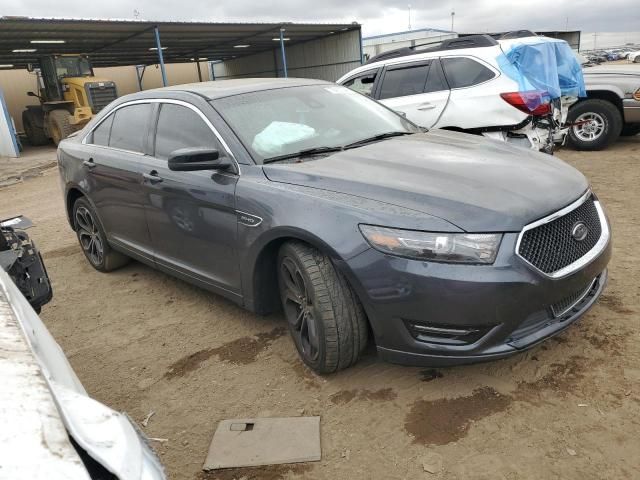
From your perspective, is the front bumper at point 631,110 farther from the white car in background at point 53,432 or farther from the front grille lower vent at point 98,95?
the front grille lower vent at point 98,95

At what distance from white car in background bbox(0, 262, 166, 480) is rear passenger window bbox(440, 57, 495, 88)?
6.25 m

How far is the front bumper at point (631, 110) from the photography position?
7.85 m

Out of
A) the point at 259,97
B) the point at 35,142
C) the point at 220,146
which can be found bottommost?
the point at 35,142

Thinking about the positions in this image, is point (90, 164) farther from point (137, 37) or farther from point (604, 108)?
point (137, 37)

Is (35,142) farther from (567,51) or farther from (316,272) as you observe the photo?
(316,272)

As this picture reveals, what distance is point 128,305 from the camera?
425cm

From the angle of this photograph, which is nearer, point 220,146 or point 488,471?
point 488,471

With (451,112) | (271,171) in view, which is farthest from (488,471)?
(451,112)

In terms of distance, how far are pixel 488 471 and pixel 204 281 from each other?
213 cm

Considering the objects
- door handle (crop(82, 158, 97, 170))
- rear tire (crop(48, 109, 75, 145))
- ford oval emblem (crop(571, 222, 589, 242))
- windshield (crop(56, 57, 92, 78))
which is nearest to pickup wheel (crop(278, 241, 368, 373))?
ford oval emblem (crop(571, 222, 589, 242))

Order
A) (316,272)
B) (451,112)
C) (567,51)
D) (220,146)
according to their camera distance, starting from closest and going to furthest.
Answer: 1. (316,272)
2. (220,146)
3. (451,112)
4. (567,51)

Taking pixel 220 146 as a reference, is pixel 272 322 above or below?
below

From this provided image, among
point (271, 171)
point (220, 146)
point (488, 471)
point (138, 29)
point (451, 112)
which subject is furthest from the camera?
point (138, 29)

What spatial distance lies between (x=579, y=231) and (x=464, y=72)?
4647mm
